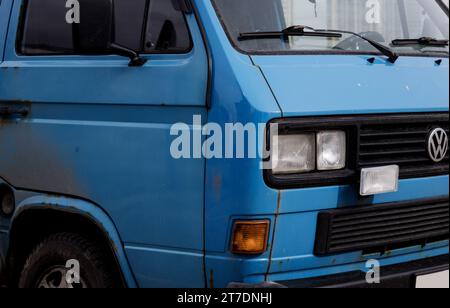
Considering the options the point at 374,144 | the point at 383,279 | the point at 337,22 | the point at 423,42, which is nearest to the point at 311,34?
the point at 337,22

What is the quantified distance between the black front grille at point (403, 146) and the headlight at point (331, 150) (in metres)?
0.09

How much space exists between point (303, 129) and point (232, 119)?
0.32 m

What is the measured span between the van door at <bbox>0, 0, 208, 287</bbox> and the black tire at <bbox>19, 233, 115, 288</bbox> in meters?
0.23

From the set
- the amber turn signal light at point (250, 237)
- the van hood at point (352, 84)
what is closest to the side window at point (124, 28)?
the van hood at point (352, 84)

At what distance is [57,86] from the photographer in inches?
145

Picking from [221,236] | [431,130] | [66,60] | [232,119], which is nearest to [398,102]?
[431,130]

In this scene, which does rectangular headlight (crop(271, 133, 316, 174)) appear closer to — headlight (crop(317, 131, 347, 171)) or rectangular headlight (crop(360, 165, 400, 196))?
headlight (crop(317, 131, 347, 171))

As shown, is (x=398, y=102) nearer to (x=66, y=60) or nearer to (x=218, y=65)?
(x=218, y=65)

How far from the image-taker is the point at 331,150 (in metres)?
3.15

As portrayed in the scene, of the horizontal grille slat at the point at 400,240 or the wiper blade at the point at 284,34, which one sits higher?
the wiper blade at the point at 284,34

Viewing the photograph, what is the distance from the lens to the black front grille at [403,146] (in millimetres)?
3229

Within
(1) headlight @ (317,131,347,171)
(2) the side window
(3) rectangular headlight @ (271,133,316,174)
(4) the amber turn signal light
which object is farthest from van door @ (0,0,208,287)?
(1) headlight @ (317,131,347,171)

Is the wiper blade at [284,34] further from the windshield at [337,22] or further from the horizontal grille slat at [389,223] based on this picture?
the horizontal grille slat at [389,223]

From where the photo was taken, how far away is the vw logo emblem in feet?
11.3
